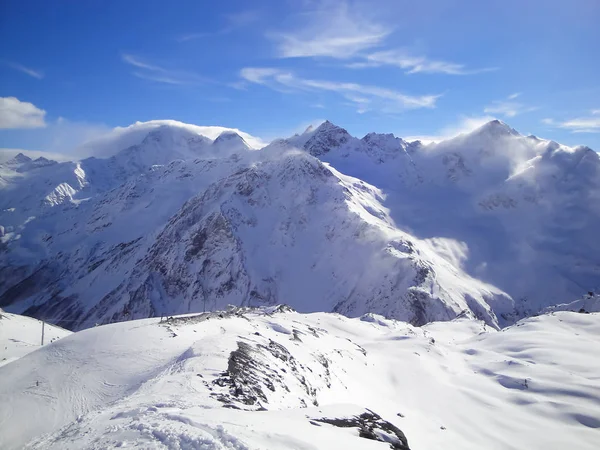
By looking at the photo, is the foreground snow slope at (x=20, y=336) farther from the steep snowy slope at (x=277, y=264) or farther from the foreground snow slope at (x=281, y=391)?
the steep snowy slope at (x=277, y=264)

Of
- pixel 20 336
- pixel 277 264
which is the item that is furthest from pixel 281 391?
pixel 277 264

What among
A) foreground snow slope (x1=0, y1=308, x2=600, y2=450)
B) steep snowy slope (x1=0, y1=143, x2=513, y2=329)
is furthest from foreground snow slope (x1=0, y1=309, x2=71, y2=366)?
steep snowy slope (x1=0, y1=143, x2=513, y2=329)

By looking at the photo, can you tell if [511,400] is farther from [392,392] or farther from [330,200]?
[330,200]

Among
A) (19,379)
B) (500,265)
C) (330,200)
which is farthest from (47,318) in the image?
(500,265)

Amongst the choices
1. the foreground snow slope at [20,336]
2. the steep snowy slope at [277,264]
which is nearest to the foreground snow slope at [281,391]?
the foreground snow slope at [20,336]

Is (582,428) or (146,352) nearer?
(146,352)

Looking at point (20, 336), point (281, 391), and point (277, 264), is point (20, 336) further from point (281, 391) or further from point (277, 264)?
point (277, 264)

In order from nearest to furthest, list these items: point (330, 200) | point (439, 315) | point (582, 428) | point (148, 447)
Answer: point (148, 447) < point (582, 428) < point (439, 315) < point (330, 200)
